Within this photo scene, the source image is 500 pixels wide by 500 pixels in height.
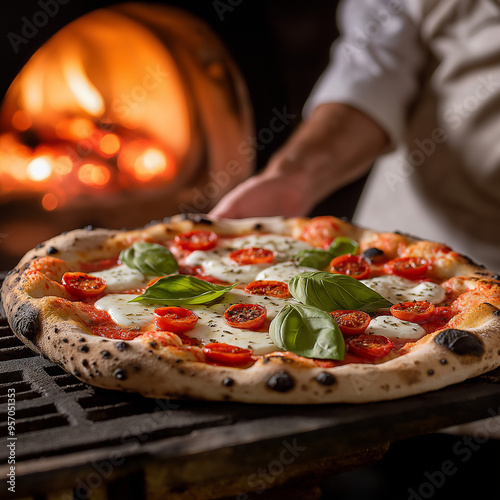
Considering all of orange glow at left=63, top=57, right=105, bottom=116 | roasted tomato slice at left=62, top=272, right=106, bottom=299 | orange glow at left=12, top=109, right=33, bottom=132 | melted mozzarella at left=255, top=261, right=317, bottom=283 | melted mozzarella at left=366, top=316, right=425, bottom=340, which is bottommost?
melted mozzarella at left=366, top=316, right=425, bottom=340

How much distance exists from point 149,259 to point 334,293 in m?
0.72

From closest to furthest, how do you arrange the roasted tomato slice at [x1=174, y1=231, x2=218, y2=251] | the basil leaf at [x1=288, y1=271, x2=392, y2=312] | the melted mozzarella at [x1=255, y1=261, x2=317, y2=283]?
the basil leaf at [x1=288, y1=271, x2=392, y2=312], the melted mozzarella at [x1=255, y1=261, x2=317, y2=283], the roasted tomato slice at [x1=174, y1=231, x2=218, y2=251]

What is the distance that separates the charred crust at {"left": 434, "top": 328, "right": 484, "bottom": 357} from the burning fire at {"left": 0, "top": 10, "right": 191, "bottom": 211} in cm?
312

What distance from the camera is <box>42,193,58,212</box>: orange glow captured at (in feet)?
13.6

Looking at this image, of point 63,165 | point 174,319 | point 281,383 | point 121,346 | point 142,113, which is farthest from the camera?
point 142,113

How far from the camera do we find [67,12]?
376cm

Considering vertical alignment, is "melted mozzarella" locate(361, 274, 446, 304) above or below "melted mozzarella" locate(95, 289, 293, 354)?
below

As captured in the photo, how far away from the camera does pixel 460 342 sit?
1.68 meters

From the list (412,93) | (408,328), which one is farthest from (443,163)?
(408,328)

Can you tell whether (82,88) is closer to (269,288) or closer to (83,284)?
(83,284)

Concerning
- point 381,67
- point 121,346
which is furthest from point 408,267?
point 381,67

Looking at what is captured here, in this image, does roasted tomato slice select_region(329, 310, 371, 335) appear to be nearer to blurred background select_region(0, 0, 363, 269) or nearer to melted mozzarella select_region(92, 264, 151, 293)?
melted mozzarella select_region(92, 264, 151, 293)

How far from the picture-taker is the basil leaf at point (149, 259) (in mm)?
2291

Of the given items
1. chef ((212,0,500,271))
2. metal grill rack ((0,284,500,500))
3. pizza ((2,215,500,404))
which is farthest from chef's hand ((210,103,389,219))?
metal grill rack ((0,284,500,500))
